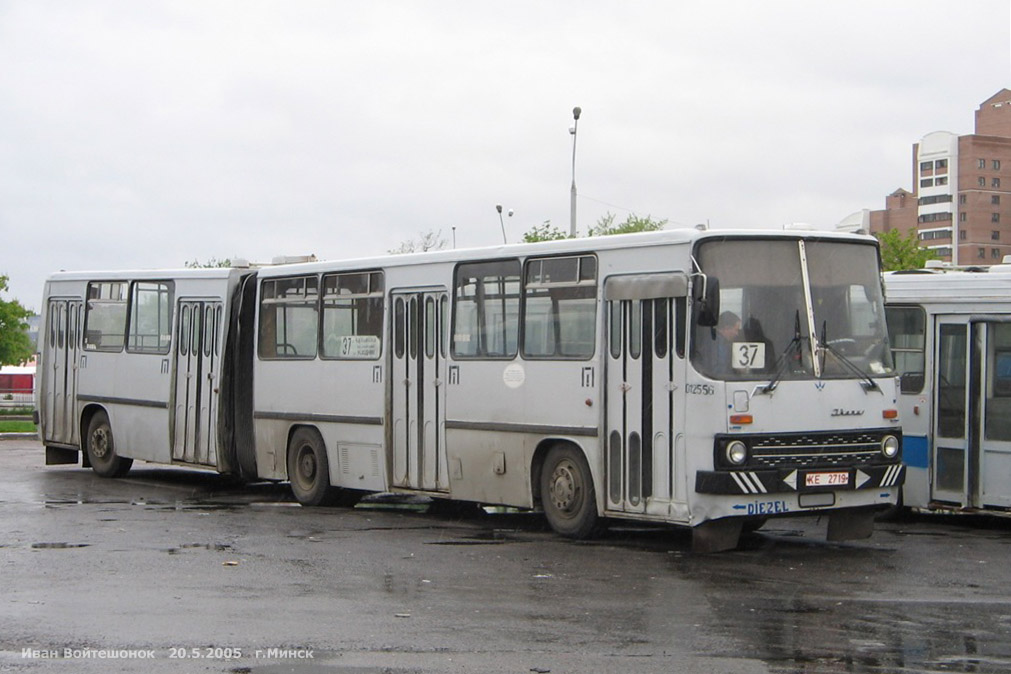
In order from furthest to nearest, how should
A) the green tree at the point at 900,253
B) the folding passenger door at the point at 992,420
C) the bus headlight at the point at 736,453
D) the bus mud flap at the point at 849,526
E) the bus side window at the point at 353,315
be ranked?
the green tree at the point at 900,253
the bus side window at the point at 353,315
the folding passenger door at the point at 992,420
the bus mud flap at the point at 849,526
the bus headlight at the point at 736,453

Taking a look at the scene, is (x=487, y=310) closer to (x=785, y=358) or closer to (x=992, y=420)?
(x=785, y=358)

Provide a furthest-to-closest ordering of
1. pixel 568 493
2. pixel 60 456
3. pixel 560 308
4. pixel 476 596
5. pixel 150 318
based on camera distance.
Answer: pixel 60 456, pixel 150 318, pixel 560 308, pixel 568 493, pixel 476 596

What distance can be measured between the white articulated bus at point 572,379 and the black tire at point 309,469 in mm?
28

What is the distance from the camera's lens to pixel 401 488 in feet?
56.3

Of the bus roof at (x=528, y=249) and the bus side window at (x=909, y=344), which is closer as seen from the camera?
the bus roof at (x=528, y=249)

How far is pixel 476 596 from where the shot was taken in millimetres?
11055

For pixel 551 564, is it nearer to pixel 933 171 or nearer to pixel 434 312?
pixel 434 312

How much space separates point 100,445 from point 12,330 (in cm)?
7877

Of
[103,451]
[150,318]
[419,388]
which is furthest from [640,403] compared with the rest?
[103,451]

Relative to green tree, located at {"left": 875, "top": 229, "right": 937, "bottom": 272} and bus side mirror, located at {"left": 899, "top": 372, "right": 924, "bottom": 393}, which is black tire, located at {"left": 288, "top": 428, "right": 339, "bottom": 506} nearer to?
bus side mirror, located at {"left": 899, "top": 372, "right": 924, "bottom": 393}

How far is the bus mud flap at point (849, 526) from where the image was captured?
14.1m

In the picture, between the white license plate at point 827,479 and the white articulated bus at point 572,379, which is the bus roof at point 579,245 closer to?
the white articulated bus at point 572,379

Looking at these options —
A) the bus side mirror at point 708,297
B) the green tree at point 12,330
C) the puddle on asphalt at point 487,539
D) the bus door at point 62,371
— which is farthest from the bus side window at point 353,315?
the green tree at point 12,330

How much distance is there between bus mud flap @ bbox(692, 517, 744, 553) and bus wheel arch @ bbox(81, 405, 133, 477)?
37.5 feet
